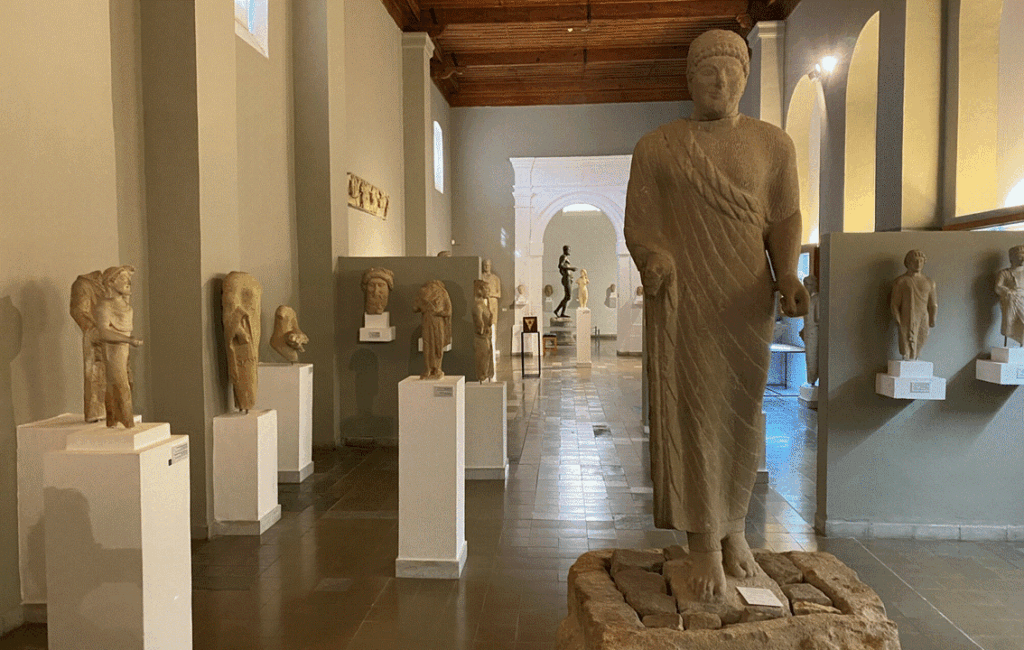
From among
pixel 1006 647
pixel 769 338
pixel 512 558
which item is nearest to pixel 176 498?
pixel 512 558

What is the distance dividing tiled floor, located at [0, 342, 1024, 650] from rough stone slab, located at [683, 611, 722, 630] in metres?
1.12

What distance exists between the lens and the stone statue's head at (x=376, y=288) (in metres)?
8.04

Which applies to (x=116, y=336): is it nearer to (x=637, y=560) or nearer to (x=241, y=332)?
(x=241, y=332)

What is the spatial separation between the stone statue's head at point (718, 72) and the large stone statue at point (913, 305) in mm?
2749

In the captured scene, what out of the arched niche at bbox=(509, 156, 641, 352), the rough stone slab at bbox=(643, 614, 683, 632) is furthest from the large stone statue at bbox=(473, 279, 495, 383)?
the arched niche at bbox=(509, 156, 641, 352)

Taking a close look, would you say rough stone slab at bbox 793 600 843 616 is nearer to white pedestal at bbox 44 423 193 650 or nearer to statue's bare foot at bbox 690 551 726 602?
statue's bare foot at bbox 690 551 726 602

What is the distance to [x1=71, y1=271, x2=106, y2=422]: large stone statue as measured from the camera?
368 cm

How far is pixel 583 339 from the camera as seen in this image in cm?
1667

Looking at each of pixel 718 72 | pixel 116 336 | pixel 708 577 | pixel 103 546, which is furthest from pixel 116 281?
pixel 708 577

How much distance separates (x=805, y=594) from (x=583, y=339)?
45.3 ft

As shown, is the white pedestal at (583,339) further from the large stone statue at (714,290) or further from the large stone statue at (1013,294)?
the large stone statue at (714,290)

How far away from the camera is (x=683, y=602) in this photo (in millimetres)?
2801

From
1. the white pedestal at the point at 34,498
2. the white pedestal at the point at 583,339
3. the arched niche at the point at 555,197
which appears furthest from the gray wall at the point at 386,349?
the arched niche at the point at 555,197

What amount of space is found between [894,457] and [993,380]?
84 centimetres
